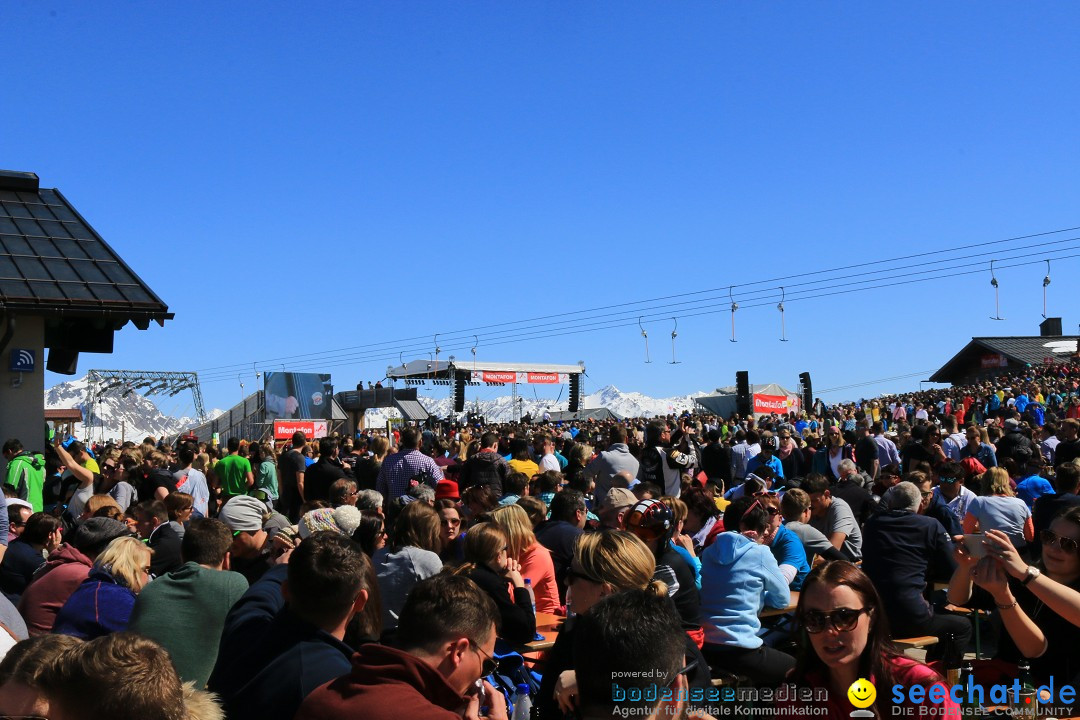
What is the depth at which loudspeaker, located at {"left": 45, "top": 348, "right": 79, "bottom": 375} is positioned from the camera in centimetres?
1382

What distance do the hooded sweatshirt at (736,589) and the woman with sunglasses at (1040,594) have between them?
1.47 meters

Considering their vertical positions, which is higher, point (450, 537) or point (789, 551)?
point (450, 537)

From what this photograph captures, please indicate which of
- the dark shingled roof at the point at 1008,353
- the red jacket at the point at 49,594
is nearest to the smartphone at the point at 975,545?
the red jacket at the point at 49,594

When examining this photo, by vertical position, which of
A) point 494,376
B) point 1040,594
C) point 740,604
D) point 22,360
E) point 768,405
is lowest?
point 740,604

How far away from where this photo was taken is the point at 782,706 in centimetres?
353

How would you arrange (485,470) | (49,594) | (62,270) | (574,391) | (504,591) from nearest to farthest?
(504,591)
(49,594)
(485,470)
(62,270)
(574,391)

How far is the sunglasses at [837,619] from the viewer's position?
3.45 m

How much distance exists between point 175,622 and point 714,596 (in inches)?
125

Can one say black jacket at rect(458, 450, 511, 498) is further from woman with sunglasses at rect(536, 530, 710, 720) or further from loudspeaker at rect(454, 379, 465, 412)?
loudspeaker at rect(454, 379, 465, 412)

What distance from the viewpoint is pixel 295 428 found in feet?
92.4

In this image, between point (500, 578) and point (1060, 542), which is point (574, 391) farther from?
point (1060, 542)

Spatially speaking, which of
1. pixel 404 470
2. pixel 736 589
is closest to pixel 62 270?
pixel 404 470

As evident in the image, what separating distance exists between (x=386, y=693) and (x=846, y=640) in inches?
63.6

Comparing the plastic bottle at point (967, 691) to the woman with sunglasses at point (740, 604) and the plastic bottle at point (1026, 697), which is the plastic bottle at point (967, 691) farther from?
the woman with sunglasses at point (740, 604)
